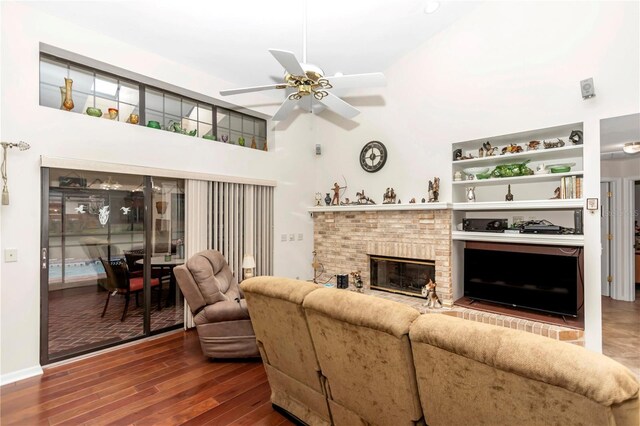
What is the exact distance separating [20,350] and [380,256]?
4.27 metres

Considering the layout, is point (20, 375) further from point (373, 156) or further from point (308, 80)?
point (373, 156)

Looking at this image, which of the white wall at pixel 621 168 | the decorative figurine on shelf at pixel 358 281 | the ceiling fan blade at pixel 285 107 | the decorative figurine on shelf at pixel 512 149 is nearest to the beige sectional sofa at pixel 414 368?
the ceiling fan blade at pixel 285 107

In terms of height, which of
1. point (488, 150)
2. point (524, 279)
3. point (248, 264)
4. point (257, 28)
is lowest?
point (524, 279)

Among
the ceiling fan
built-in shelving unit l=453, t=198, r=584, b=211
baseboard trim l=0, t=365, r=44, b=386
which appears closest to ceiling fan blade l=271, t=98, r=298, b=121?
the ceiling fan

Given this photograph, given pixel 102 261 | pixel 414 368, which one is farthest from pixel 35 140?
pixel 414 368

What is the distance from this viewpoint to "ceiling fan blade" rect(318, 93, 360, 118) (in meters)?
3.17

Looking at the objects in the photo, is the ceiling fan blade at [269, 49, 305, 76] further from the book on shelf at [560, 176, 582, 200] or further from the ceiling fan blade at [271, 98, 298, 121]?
the book on shelf at [560, 176, 582, 200]

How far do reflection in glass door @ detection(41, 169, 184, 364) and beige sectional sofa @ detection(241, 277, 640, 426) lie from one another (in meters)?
2.14

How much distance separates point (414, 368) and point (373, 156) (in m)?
3.96

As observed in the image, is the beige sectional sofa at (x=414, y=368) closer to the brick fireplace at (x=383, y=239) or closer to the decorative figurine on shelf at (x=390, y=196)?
the brick fireplace at (x=383, y=239)

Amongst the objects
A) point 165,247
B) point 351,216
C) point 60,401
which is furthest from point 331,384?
point 351,216

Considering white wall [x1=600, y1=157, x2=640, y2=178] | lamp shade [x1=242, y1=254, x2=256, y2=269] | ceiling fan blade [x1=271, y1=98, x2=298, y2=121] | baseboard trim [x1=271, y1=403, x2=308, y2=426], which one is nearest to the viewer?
baseboard trim [x1=271, y1=403, x2=308, y2=426]

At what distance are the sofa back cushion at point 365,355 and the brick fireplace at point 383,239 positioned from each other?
9.13 feet

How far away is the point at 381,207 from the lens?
15.5ft
